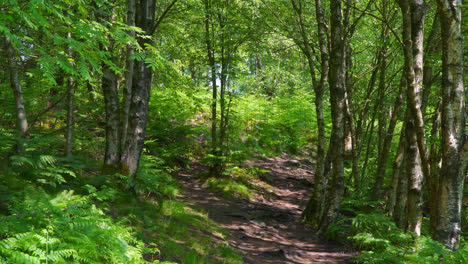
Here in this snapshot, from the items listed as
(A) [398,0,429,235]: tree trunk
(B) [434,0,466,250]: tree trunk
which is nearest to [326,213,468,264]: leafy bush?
(B) [434,0,466,250]: tree trunk

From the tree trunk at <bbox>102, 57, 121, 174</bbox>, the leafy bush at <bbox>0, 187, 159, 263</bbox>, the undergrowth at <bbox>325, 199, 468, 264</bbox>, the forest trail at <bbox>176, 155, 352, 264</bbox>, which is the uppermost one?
the tree trunk at <bbox>102, 57, 121, 174</bbox>

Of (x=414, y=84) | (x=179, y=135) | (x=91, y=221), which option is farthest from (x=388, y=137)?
(x=91, y=221)

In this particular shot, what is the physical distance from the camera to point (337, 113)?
8008 millimetres

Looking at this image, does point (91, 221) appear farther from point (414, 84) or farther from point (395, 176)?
point (395, 176)

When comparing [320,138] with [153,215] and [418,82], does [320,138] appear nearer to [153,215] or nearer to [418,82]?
[418,82]

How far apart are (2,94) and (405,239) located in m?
10.2

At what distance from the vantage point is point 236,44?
39.0ft

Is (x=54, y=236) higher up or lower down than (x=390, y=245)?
higher up

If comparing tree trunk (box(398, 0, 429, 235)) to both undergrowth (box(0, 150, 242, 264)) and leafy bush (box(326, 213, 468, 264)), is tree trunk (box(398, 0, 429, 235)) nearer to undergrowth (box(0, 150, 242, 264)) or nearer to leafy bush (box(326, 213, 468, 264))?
leafy bush (box(326, 213, 468, 264))

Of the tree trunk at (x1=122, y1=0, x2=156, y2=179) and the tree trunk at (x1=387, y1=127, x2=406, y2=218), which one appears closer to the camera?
the tree trunk at (x1=122, y1=0, x2=156, y2=179)

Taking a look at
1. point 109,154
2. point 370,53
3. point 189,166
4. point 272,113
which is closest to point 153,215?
point 109,154

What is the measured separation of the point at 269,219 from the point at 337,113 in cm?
398

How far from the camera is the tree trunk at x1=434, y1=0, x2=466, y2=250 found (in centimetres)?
385

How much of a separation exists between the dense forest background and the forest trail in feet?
1.41
